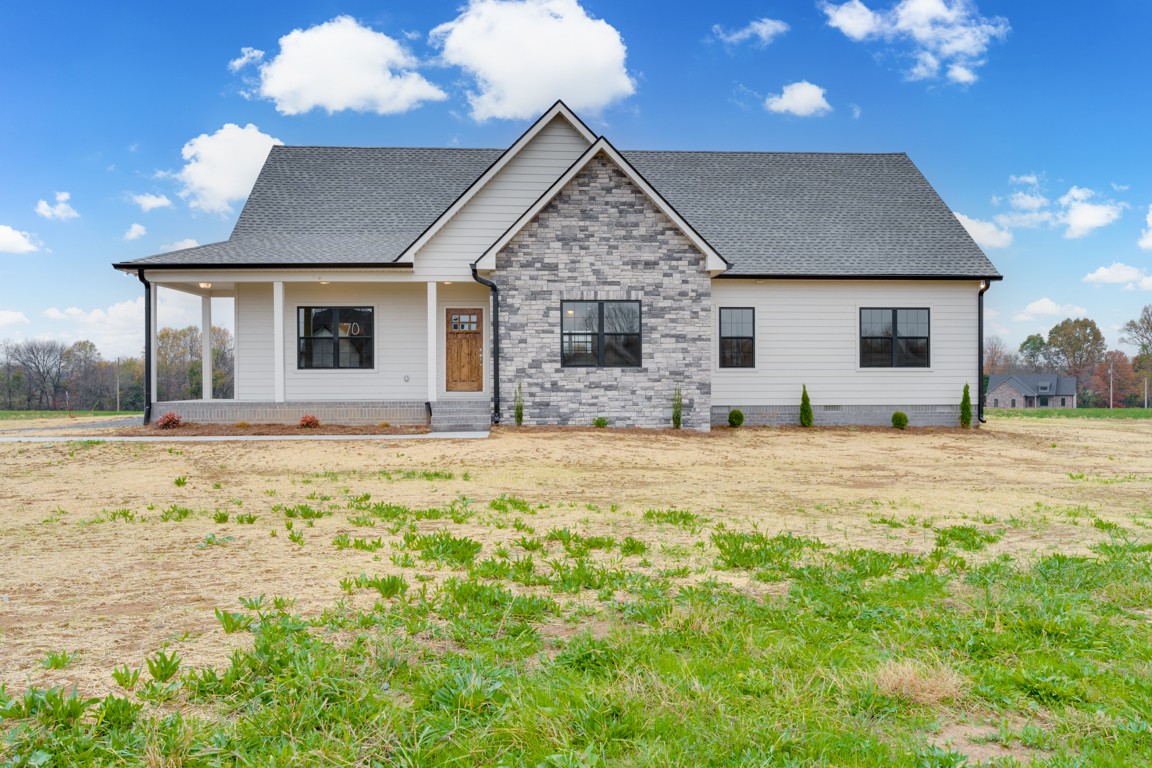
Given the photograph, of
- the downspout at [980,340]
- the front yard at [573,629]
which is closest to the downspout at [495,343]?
the front yard at [573,629]

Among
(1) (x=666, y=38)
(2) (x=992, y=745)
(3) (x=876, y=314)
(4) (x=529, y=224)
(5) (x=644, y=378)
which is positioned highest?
(1) (x=666, y=38)

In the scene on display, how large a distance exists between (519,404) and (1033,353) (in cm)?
9631

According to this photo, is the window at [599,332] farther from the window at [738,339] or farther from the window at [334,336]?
the window at [334,336]

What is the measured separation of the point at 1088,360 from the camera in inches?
3137

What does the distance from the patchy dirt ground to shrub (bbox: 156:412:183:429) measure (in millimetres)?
2460

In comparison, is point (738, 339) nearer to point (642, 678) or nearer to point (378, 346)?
point (378, 346)

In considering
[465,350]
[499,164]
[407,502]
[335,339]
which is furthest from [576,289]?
[407,502]

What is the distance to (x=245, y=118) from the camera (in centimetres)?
2253

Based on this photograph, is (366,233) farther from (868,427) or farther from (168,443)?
(868,427)

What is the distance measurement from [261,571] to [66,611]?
123 centimetres

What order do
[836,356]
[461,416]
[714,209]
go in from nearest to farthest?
[461,416] < [836,356] < [714,209]

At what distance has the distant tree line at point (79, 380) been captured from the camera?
150 feet

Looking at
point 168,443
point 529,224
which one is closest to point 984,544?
point 529,224

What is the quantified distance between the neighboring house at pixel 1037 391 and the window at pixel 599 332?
74414mm
